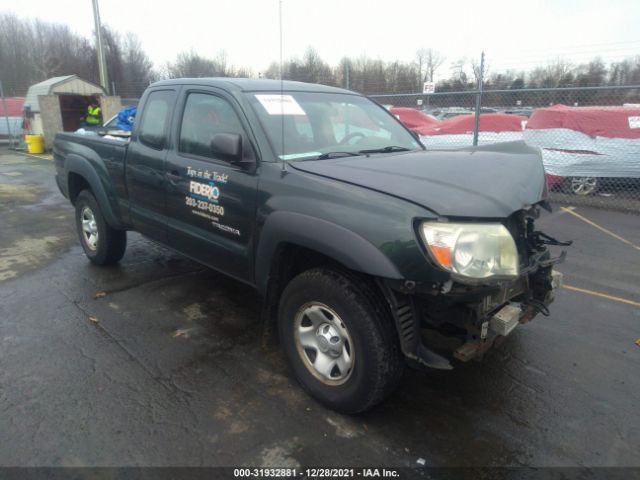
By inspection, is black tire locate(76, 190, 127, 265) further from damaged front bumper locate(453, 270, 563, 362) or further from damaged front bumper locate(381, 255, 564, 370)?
damaged front bumper locate(453, 270, 563, 362)

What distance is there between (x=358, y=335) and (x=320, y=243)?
532 mm

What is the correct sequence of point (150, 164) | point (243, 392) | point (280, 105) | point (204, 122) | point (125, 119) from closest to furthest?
point (243, 392) < point (280, 105) < point (204, 122) < point (150, 164) < point (125, 119)

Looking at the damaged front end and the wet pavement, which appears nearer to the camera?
the damaged front end

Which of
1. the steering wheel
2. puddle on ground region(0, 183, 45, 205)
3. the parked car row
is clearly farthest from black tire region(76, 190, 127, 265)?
the parked car row

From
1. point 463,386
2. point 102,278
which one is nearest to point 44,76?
point 102,278

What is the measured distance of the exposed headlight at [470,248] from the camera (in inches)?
85.8

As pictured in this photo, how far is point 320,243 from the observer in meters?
2.49

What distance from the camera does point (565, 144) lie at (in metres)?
8.63

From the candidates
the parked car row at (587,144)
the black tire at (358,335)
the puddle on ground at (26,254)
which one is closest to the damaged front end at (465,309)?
the black tire at (358,335)

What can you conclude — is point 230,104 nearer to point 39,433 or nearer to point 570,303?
point 39,433

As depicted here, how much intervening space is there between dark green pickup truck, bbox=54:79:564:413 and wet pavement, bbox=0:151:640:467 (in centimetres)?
31

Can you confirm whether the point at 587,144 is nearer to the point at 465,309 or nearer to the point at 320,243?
the point at 465,309

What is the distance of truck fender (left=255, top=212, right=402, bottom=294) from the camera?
7.44ft

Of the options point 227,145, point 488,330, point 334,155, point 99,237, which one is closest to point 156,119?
point 227,145
